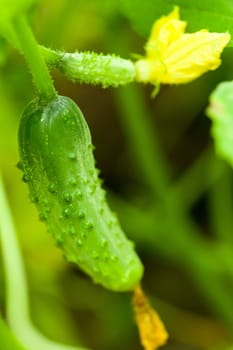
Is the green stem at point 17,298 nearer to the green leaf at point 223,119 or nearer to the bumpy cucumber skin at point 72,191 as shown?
the bumpy cucumber skin at point 72,191

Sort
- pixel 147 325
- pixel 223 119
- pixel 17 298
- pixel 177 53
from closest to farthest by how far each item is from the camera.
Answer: pixel 223 119
pixel 177 53
pixel 147 325
pixel 17 298

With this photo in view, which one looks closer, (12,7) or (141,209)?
(12,7)

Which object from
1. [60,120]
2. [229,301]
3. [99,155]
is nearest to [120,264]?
[60,120]

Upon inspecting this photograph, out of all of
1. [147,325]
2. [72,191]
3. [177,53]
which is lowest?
[147,325]

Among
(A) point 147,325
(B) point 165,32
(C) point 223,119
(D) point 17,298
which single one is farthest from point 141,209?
(C) point 223,119

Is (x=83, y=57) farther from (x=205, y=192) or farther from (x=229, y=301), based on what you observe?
(x=205, y=192)

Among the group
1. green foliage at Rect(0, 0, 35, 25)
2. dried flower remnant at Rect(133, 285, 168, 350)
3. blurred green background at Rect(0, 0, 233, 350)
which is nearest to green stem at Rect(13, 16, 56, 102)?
green foliage at Rect(0, 0, 35, 25)

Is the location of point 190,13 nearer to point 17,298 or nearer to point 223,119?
point 223,119
